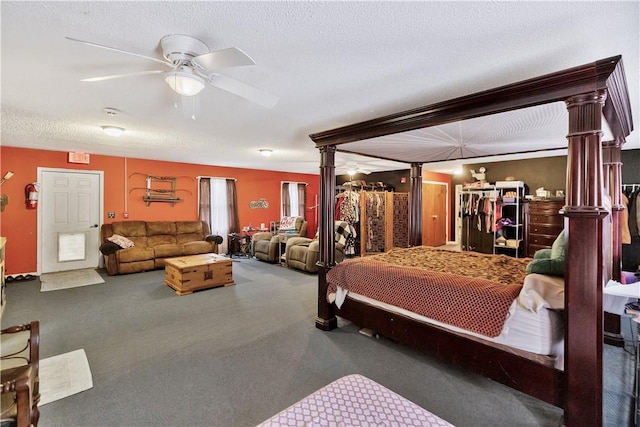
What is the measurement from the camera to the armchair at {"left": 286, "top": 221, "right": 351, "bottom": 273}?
576 cm

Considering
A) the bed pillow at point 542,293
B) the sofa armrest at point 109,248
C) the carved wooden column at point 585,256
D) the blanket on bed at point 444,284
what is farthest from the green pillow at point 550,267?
the sofa armrest at point 109,248

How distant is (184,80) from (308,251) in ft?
14.2

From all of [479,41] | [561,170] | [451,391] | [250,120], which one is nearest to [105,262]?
[250,120]

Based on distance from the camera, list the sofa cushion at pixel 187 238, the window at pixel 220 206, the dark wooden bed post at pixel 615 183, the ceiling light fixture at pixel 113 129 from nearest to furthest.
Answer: the dark wooden bed post at pixel 615 183
the ceiling light fixture at pixel 113 129
the sofa cushion at pixel 187 238
the window at pixel 220 206

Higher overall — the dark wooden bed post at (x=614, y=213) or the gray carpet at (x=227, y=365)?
the dark wooden bed post at (x=614, y=213)

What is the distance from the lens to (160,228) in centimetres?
646

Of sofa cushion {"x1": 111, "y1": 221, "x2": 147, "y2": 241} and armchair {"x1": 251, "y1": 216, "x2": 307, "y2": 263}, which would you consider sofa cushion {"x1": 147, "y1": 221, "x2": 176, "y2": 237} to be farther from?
armchair {"x1": 251, "y1": 216, "x2": 307, "y2": 263}

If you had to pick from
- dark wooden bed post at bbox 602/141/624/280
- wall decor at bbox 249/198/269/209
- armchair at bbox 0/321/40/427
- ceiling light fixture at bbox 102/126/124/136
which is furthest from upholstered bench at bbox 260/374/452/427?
wall decor at bbox 249/198/269/209

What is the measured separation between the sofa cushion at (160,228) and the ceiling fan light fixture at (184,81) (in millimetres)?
5270

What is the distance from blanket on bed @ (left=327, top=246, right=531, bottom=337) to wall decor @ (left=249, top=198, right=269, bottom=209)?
216 inches

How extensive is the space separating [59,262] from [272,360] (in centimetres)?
553

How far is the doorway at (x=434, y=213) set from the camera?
26.4 feet

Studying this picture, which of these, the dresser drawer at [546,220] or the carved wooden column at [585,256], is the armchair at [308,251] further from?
the carved wooden column at [585,256]

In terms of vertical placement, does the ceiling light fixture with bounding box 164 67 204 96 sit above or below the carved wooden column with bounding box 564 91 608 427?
above
